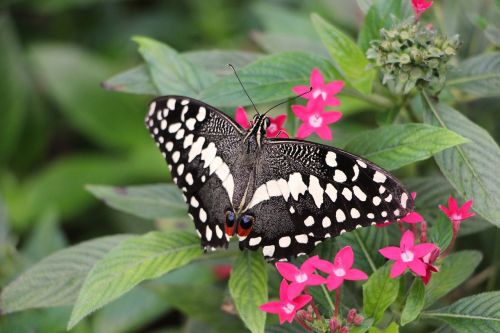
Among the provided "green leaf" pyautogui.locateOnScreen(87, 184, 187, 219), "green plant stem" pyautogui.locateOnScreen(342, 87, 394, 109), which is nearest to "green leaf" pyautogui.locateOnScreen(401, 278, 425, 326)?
"green plant stem" pyautogui.locateOnScreen(342, 87, 394, 109)

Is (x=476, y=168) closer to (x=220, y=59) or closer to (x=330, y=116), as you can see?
(x=330, y=116)

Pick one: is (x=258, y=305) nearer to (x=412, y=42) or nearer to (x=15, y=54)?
(x=412, y=42)

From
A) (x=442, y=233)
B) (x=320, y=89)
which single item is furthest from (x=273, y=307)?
(x=320, y=89)

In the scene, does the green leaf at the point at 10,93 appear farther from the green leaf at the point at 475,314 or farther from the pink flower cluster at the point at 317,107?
the green leaf at the point at 475,314

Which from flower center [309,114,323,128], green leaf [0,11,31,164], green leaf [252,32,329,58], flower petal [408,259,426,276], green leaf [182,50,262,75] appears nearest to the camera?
flower petal [408,259,426,276]

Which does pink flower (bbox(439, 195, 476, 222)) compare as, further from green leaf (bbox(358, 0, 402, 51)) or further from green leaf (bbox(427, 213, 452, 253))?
green leaf (bbox(358, 0, 402, 51))

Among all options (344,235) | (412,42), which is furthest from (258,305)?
(412,42)

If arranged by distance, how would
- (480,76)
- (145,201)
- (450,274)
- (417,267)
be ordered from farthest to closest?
(145,201), (480,76), (450,274), (417,267)
